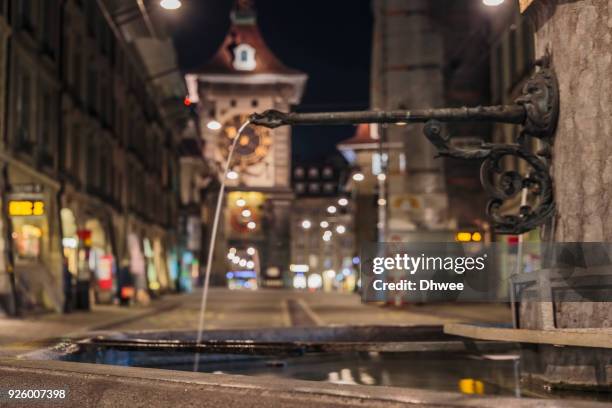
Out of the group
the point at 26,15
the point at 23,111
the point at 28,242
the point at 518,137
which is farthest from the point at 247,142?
the point at 518,137

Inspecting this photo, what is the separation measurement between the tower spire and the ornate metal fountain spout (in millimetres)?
97898

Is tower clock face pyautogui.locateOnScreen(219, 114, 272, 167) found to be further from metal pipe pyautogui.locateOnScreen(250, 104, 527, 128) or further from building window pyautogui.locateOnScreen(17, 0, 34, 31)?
metal pipe pyautogui.locateOnScreen(250, 104, 527, 128)

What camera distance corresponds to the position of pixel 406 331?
397 inches

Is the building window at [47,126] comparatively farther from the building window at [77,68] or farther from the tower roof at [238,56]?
the tower roof at [238,56]

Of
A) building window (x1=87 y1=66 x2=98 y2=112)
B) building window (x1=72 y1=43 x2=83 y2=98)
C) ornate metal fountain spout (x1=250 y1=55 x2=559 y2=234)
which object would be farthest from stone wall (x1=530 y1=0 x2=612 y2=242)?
building window (x1=87 y1=66 x2=98 y2=112)

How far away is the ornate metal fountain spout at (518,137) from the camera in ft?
22.4

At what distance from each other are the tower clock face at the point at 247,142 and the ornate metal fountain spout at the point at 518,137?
279 feet

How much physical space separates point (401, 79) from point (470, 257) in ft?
156

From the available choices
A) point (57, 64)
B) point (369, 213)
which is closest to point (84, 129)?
point (57, 64)

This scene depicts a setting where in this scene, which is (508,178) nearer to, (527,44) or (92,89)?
A: (527,44)

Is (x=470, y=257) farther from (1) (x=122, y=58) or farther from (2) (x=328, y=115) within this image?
(1) (x=122, y=58)

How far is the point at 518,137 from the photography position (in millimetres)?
7102

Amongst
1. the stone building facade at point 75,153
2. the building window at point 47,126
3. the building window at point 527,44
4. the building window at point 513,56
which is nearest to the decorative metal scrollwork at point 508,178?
the stone building facade at point 75,153

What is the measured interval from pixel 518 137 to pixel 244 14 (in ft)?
323
